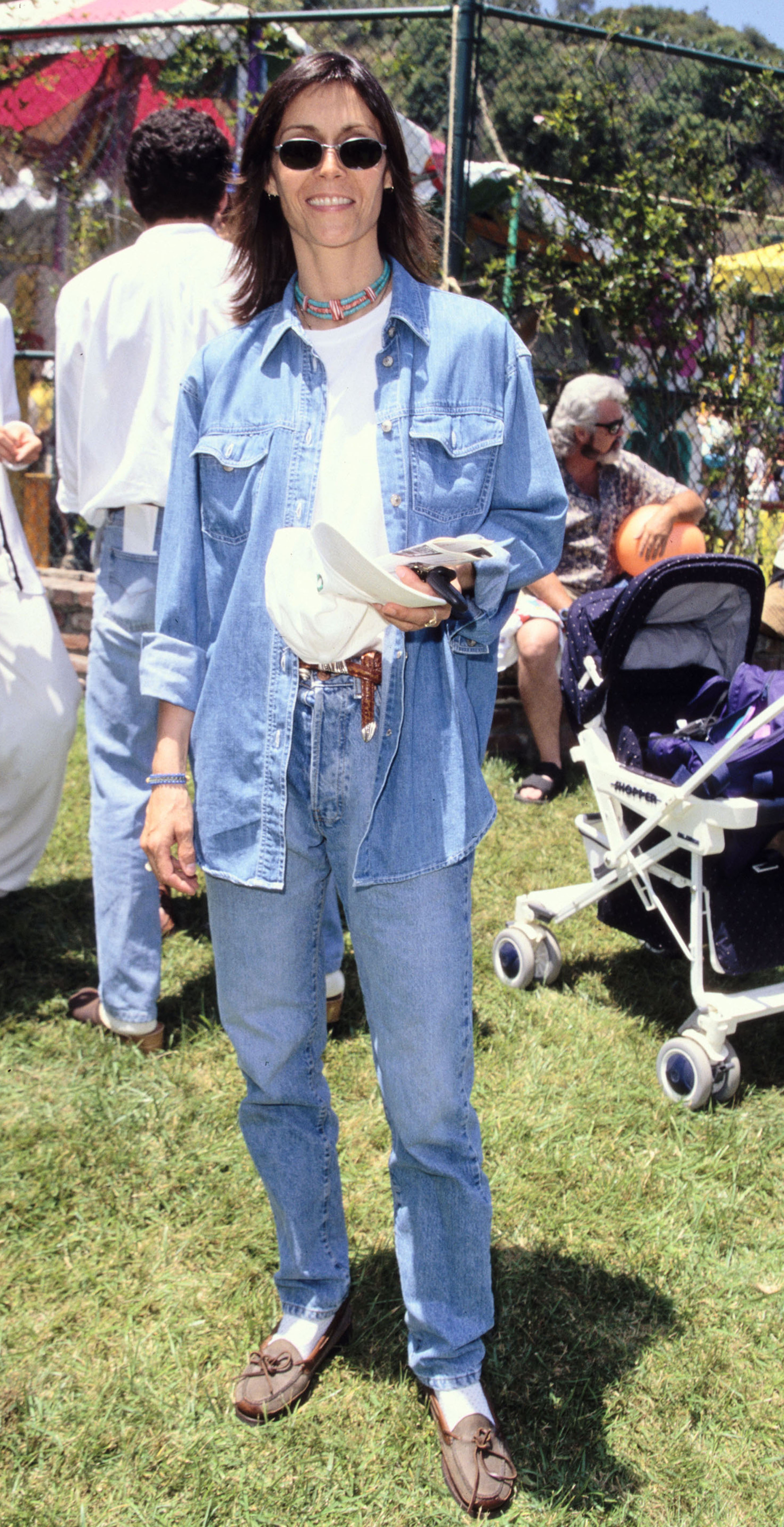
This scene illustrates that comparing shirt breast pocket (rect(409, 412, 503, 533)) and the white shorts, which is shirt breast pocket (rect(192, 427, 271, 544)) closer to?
shirt breast pocket (rect(409, 412, 503, 533))

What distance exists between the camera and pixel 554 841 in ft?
15.8

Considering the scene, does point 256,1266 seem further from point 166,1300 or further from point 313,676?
point 313,676

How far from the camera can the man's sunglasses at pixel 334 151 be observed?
1.74 m

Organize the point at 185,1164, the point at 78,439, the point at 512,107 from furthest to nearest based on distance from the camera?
the point at 512,107
the point at 78,439
the point at 185,1164

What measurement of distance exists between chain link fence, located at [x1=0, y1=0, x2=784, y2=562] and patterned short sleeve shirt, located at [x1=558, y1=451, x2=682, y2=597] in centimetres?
87

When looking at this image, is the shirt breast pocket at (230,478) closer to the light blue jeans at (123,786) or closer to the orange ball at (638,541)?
the light blue jeans at (123,786)

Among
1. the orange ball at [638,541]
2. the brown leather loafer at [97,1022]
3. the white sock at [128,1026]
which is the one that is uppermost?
the orange ball at [638,541]

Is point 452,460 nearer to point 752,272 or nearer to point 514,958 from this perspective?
point 514,958

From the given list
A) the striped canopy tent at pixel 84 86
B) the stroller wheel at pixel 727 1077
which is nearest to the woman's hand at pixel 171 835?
the stroller wheel at pixel 727 1077

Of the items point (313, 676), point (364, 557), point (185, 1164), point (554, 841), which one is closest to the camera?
point (364, 557)

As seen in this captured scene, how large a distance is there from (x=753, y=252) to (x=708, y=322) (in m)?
0.46

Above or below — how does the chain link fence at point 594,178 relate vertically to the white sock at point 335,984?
above

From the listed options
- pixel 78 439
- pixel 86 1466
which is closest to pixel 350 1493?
pixel 86 1466

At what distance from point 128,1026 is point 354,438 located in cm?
205
